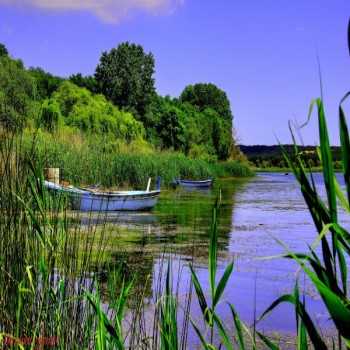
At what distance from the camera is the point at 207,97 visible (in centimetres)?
6244

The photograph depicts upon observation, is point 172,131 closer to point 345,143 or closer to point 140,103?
point 140,103

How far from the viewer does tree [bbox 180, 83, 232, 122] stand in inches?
2457

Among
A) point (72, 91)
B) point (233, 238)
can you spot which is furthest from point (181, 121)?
point (233, 238)

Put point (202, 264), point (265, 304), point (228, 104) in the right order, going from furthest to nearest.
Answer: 1. point (228, 104)
2. point (202, 264)
3. point (265, 304)

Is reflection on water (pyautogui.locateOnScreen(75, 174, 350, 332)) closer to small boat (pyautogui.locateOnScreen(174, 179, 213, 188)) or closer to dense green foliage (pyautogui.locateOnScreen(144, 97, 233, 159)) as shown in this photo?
small boat (pyautogui.locateOnScreen(174, 179, 213, 188))

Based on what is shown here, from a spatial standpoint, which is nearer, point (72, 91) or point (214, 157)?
point (72, 91)

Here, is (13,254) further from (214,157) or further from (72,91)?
(214,157)

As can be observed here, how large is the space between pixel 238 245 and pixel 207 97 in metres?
54.0

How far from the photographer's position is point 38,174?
2.73 m

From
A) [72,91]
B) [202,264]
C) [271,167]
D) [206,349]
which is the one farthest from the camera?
A: [271,167]

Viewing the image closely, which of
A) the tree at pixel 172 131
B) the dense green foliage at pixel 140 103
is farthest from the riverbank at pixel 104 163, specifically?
the tree at pixel 172 131

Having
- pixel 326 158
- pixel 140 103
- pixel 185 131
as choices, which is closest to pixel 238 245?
pixel 326 158

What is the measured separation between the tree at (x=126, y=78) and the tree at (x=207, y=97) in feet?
52.1

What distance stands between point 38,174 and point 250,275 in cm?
445
